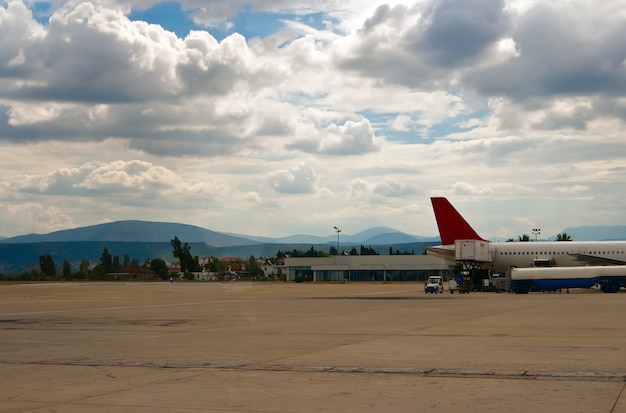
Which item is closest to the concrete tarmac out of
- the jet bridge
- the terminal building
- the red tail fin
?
the jet bridge

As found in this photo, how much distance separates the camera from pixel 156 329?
26406 millimetres

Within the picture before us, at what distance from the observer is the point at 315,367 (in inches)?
627

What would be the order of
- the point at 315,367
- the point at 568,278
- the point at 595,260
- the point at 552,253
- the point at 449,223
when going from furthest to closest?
A: the point at 449,223
the point at 552,253
the point at 595,260
the point at 568,278
the point at 315,367

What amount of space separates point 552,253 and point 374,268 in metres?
75.0

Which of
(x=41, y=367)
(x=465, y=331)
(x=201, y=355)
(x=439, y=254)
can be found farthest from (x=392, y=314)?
(x=439, y=254)

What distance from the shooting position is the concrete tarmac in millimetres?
11812

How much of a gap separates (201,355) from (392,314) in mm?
17946

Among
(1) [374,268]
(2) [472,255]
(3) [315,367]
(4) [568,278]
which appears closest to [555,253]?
(2) [472,255]

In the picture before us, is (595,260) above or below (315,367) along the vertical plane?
above

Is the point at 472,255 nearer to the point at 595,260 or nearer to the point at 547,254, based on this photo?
the point at 547,254

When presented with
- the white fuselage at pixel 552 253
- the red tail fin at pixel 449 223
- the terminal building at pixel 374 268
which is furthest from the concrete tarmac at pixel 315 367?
the terminal building at pixel 374 268

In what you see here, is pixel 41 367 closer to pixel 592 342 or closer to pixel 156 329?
pixel 156 329

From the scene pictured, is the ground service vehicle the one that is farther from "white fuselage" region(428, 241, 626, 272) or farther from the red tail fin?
the red tail fin

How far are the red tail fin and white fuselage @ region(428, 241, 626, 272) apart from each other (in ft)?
10.3
